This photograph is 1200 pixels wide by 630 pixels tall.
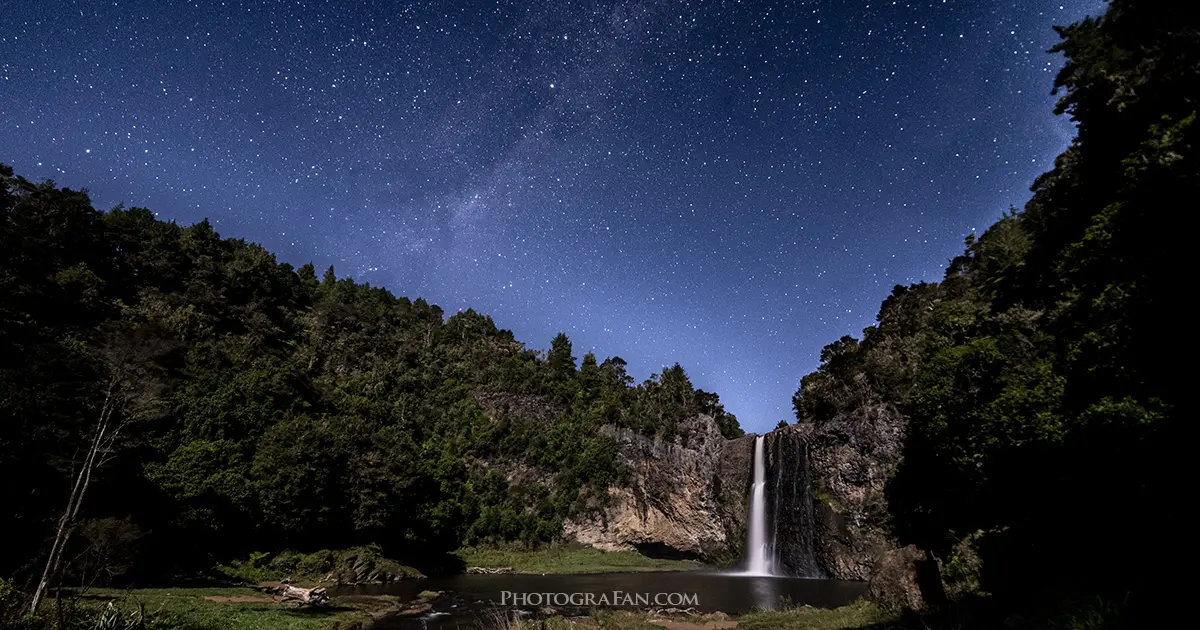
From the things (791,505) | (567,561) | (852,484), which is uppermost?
(852,484)

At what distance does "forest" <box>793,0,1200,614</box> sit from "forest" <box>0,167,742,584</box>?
2529 centimetres

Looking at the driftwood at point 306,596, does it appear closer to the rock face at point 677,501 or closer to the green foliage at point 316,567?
the green foliage at point 316,567

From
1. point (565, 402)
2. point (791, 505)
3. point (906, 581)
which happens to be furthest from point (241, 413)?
point (791, 505)

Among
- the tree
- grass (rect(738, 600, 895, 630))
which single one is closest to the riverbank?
grass (rect(738, 600, 895, 630))

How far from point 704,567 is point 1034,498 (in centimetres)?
6222

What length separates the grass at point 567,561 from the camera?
2515 inches

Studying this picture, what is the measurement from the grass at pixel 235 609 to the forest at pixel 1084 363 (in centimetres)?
2739

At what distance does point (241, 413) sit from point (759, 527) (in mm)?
60629

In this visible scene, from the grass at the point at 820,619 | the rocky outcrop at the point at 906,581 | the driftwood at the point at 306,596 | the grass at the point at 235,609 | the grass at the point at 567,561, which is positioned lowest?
the grass at the point at 567,561

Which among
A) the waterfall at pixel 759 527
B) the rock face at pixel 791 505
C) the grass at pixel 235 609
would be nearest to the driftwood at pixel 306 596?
the grass at pixel 235 609

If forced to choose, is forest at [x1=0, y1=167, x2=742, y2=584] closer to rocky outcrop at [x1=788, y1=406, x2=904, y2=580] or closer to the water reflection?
rocky outcrop at [x1=788, y1=406, x2=904, y2=580]

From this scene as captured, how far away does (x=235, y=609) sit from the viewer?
2477 centimetres

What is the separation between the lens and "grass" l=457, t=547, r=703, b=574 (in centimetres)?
6388

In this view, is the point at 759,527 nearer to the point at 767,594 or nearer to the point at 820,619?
the point at 767,594
